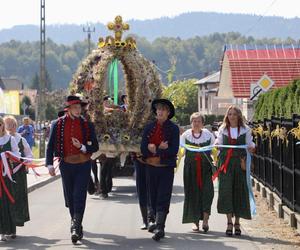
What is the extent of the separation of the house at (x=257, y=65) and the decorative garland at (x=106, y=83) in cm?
2624

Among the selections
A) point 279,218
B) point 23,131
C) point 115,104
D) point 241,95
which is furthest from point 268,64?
point 279,218

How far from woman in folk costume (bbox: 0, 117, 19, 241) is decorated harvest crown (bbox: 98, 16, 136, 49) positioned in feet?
20.1

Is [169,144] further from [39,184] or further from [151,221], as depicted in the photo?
[39,184]

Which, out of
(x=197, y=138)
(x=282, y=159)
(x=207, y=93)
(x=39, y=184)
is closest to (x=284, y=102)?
(x=282, y=159)

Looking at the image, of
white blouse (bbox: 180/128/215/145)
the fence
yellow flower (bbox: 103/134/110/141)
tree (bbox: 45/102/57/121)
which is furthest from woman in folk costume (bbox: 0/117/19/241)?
tree (bbox: 45/102/57/121)

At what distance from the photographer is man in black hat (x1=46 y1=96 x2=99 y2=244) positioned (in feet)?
35.1

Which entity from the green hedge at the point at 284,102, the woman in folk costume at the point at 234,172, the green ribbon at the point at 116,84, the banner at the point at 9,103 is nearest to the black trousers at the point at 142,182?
the woman in folk costume at the point at 234,172

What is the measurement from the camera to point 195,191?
37.8ft

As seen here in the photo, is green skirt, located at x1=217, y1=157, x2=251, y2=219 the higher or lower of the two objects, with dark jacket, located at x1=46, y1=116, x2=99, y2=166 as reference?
lower

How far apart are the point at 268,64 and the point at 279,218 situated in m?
37.2

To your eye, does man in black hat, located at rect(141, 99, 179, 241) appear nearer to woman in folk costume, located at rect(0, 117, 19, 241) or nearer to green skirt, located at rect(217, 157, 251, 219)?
green skirt, located at rect(217, 157, 251, 219)

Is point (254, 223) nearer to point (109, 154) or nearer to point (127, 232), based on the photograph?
point (127, 232)

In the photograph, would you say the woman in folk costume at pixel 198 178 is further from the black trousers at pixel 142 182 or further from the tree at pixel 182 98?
the tree at pixel 182 98

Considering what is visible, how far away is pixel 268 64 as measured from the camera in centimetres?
4947
